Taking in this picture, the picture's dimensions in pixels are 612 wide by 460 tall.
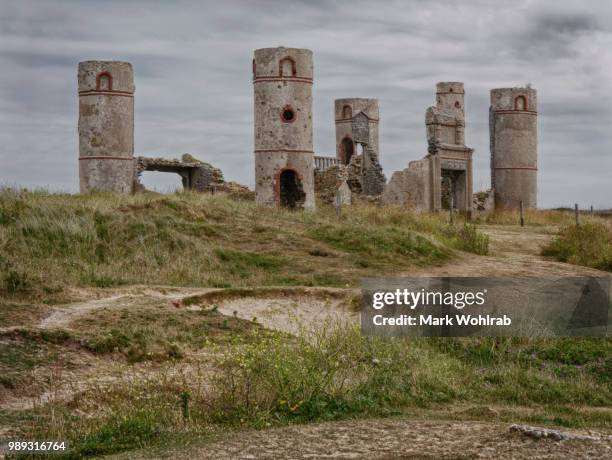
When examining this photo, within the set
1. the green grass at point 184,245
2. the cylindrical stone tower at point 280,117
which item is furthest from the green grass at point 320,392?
the cylindrical stone tower at point 280,117

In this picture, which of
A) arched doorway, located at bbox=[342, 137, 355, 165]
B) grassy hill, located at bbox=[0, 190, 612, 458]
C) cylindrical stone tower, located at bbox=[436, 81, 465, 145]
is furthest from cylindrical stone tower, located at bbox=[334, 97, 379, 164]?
grassy hill, located at bbox=[0, 190, 612, 458]

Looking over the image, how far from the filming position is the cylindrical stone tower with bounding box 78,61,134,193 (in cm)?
2803

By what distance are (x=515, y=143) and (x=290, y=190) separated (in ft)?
36.5

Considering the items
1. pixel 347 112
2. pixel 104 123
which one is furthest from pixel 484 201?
pixel 104 123

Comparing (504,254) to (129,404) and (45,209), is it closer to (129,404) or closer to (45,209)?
(45,209)

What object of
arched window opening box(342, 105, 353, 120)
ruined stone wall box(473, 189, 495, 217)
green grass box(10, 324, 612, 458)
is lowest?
green grass box(10, 324, 612, 458)

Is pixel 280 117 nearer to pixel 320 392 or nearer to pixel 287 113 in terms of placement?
pixel 287 113

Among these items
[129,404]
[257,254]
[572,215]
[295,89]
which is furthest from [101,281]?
[572,215]

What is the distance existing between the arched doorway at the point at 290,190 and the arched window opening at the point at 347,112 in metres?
10.4

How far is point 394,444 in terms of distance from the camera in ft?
24.2

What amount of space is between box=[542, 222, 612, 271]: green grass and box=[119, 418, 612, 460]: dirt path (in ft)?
45.5

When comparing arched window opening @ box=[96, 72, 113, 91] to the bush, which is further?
arched window opening @ box=[96, 72, 113, 91]

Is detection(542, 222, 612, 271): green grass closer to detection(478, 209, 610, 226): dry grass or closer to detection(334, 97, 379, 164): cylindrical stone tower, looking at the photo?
detection(478, 209, 610, 226): dry grass

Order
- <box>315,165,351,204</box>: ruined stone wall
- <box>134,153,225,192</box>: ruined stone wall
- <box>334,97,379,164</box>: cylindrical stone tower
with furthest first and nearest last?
<box>334,97,379,164</box>: cylindrical stone tower, <box>315,165,351,204</box>: ruined stone wall, <box>134,153,225,192</box>: ruined stone wall
